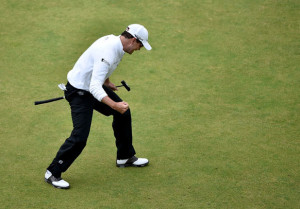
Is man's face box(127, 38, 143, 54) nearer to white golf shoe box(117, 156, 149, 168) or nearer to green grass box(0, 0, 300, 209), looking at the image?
white golf shoe box(117, 156, 149, 168)

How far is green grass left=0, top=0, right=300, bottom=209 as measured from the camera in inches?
202

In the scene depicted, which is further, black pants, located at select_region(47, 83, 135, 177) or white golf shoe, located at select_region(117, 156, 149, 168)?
white golf shoe, located at select_region(117, 156, 149, 168)

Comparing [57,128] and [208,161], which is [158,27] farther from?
[208,161]

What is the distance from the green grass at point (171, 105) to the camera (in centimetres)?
514

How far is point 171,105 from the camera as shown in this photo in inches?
279

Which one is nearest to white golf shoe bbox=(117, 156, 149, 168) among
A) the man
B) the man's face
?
the man

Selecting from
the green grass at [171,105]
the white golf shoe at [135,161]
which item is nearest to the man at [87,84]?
the green grass at [171,105]

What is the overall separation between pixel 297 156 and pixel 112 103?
2363 millimetres

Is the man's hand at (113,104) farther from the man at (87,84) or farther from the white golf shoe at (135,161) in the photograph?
the white golf shoe at (135,161)

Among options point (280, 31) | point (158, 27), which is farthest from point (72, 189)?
point (280, 31)

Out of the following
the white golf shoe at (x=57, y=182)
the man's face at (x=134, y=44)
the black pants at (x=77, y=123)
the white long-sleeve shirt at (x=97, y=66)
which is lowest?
the white golf shoe at (x=57, y=182)

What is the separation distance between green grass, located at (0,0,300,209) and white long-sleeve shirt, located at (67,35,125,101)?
3.44ft

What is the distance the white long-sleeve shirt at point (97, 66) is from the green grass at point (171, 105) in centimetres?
105

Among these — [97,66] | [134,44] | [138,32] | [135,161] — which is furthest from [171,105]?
[97,66]
